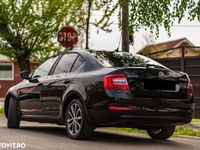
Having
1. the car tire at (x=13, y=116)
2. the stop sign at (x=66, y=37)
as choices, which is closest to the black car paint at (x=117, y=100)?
the car tire at (x=13, y=116)

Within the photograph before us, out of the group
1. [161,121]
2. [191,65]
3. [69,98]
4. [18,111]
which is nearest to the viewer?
[161,121]

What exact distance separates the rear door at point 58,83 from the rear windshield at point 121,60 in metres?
0.41

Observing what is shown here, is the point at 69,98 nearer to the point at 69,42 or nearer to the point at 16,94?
the point at 16,94

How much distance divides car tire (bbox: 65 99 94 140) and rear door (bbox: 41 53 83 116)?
0.39 metres

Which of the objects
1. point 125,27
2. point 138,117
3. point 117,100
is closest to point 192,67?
point 125,27

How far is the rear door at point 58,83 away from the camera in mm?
10125

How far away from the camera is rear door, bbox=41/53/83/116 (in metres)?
10.1

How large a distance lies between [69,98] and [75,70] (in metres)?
0.51

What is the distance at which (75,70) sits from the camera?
10094 mm

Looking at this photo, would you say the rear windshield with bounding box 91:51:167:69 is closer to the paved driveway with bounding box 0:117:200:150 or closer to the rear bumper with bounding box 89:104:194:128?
the rear bumper with bounding box 89:104:194:128

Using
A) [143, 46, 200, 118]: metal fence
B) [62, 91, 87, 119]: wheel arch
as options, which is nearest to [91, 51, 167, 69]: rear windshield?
[62, 91, 87, 119]: wheel arch

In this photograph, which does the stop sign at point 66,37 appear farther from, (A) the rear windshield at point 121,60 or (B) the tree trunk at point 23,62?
(B) the tree trunk at point 23,62

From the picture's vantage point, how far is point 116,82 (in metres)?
9.04

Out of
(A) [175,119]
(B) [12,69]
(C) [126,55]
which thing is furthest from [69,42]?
(B) [12,69]
